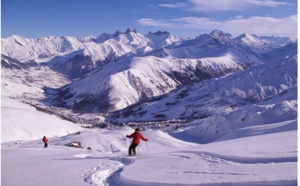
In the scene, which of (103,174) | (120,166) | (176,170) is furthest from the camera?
(120,166)

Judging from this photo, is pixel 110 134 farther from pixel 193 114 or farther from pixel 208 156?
pixel 193 114

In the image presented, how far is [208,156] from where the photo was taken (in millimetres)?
14273

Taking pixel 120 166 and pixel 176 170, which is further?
pixel 120 166

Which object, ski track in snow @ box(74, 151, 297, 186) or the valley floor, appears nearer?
the valley floor

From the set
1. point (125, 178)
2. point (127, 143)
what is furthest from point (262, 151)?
point (127, 143)

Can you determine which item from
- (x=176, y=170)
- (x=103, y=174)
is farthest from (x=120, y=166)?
(x=176, y=170)

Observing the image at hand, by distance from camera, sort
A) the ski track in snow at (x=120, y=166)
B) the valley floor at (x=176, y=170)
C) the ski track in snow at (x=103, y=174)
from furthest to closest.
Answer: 1. the ski track in snow at (x=120, y=166)
2. the ski track in snow at (x=103, y=174)
3. the valley floor at (x=176, y=170)

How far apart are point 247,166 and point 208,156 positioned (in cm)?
306

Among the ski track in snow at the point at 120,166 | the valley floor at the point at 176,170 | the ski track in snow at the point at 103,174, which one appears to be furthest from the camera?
the ski track in snow at the point at 120,166

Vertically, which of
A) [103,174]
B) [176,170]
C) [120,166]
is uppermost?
[176,170]

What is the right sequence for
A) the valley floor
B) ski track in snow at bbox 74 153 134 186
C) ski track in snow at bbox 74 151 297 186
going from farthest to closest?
ski track in snow at bbox 74 151 297 186 < ski track in snow at bbox 74 153 134 186 < the valley floor

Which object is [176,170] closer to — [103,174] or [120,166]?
[103,174]

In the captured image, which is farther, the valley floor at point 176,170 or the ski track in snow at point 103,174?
the ski track in snow at point 103,174

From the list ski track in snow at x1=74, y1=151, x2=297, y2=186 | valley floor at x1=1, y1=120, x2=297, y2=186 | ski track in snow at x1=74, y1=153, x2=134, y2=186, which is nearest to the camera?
valley floor at x1=1, y1=120, x2=297, y2=186
